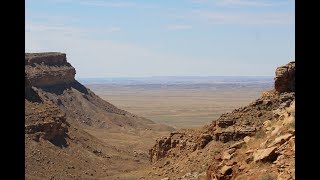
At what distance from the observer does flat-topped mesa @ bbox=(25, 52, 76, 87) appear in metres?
75.3

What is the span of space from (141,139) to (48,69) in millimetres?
18974

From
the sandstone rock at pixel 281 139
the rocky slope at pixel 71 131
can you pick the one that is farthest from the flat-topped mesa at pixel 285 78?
the rocky slope at pixel 71 131

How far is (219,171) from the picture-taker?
1592 cm

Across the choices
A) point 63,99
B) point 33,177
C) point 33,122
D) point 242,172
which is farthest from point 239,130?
point 63,99

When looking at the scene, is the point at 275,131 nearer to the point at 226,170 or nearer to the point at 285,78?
the point at 226,170

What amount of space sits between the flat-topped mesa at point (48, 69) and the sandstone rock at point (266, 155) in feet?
205

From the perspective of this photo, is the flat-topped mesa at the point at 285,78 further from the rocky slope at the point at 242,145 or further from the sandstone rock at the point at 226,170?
the sandstone rock at the point at 226,170

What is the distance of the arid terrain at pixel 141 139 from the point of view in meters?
15.2

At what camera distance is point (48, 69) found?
77.4m

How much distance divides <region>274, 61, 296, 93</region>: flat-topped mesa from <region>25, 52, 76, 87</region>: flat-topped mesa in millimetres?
50496

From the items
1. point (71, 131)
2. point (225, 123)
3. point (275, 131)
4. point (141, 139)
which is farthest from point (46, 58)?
point (275, 131)
